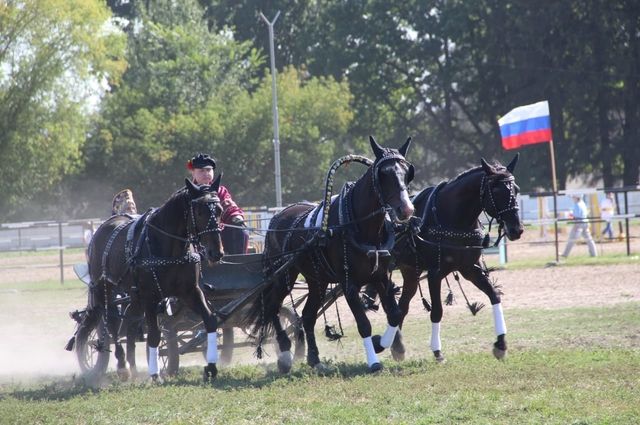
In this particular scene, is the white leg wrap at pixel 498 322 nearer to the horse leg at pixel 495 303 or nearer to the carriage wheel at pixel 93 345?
the horse leg at pixel 495 303

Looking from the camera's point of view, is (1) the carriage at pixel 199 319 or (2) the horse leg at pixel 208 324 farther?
(1) the carriage at pixel 199 319

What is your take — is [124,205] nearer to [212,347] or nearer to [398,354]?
[212,347]

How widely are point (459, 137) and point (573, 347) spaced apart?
149 feet

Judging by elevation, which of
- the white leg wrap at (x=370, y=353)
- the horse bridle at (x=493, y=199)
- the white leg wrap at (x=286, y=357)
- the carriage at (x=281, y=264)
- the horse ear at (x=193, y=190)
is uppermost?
the horse ear at (x=193, y=190)

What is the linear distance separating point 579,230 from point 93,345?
17807 millimetres

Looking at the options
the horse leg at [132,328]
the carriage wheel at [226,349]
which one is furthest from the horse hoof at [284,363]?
the carriage wheel at [226,349]

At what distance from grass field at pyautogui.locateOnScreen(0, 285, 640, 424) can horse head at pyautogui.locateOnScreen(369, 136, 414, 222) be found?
1.61 metres

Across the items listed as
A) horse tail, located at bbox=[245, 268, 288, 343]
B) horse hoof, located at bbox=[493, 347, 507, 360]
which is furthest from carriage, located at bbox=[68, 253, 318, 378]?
horse hoof, located at bbox=[493, 347, 507, 360]

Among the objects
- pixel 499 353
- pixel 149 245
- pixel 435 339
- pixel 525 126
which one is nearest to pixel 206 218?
pixel 149 245

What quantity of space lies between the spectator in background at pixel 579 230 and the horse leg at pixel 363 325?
1653cm

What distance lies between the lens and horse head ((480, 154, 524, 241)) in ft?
36.4

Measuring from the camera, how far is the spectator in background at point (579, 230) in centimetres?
2677

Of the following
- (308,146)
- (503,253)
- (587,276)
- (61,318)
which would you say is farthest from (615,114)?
(61,318)

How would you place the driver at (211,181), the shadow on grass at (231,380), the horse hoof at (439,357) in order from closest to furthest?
the shadow on grass at (231,380), the horse hoof at (439,357), the driver at (211,181)
